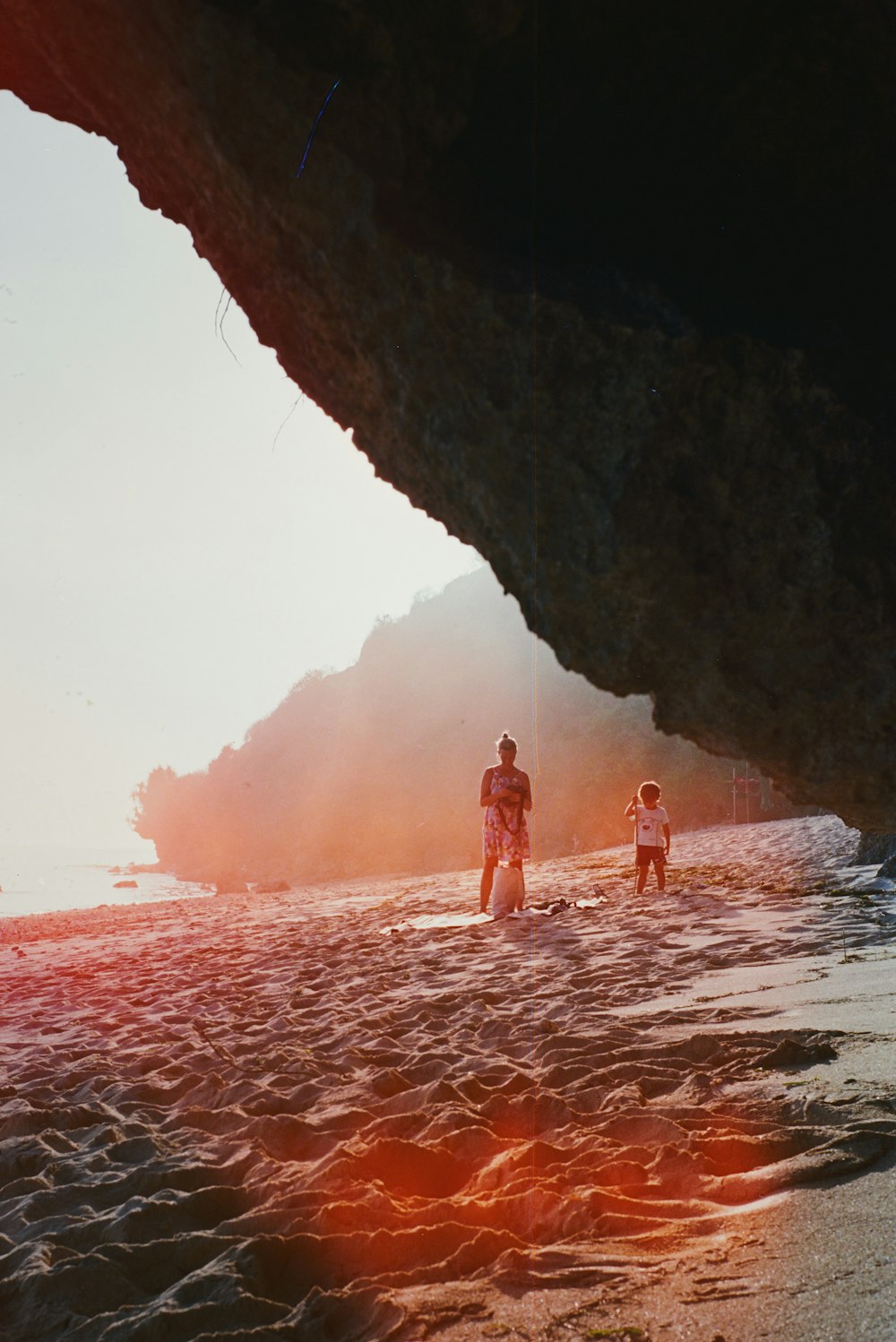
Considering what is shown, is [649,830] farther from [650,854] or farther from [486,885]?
[486,885]

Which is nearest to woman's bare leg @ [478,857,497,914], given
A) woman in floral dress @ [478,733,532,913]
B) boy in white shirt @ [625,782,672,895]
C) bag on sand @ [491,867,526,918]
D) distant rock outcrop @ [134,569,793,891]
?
bag on sand @ [491,867,526,918]

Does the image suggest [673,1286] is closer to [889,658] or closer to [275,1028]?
[889,658]

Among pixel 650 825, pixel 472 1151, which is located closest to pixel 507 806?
pixel 650 825

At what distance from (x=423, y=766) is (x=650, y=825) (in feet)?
144

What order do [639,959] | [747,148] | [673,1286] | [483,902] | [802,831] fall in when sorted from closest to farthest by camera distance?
[673,1286] → [747,148] → [639,959] → [483,902] → [802,831]

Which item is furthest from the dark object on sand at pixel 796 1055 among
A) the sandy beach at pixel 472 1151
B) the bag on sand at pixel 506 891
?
the bag on sand at pixel 506 891

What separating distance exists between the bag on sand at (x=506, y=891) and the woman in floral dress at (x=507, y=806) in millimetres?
120

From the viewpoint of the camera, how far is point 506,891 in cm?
903

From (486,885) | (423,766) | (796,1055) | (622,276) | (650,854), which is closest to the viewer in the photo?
(622,276)

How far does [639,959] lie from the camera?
6043 millimetres

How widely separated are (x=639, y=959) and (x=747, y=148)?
4854 mm

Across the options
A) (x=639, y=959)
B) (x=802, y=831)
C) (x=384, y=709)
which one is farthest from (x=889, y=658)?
(x=384, y=709)

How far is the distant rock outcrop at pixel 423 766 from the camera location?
3688 cm

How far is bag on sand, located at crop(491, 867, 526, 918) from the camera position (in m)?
8.98
